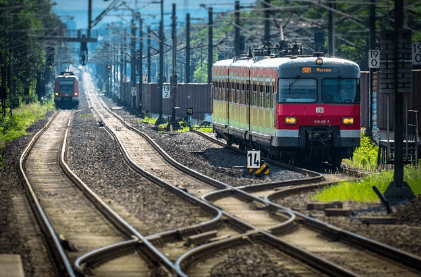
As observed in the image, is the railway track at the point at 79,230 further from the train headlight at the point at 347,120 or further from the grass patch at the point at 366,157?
the grass patch at the point at 366,157

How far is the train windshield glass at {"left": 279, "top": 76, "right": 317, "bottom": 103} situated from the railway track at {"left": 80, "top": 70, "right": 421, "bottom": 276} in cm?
727

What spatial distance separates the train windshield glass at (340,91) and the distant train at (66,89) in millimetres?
57319

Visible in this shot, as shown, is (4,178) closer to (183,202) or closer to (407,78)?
(183,202)

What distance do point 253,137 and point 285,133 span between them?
10.9 ft

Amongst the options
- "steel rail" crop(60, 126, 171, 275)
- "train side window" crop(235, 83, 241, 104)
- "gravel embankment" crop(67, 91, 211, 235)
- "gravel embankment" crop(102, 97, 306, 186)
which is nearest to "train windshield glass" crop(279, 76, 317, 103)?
"gravel embankment" crop(102, 97, 306, 186)

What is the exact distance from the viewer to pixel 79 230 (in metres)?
14.0

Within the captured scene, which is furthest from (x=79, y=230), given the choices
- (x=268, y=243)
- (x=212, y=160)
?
(x=212, y=160)

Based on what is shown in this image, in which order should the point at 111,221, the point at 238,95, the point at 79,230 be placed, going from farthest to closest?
the point at 238,95, the point at 111,221, the point at 79,230

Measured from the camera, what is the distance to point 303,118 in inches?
921

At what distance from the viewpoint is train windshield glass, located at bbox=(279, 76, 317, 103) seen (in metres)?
23.3

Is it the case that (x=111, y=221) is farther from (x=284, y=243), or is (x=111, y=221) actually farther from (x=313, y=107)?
(x=313, y=107)

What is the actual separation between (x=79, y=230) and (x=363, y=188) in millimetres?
6771

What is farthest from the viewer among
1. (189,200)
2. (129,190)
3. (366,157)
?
(366,157)

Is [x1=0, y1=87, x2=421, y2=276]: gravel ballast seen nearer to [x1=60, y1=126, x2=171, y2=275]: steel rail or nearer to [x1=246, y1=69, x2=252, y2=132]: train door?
[x1=60, y1=126, x2=171, y2=275]: steel rail
